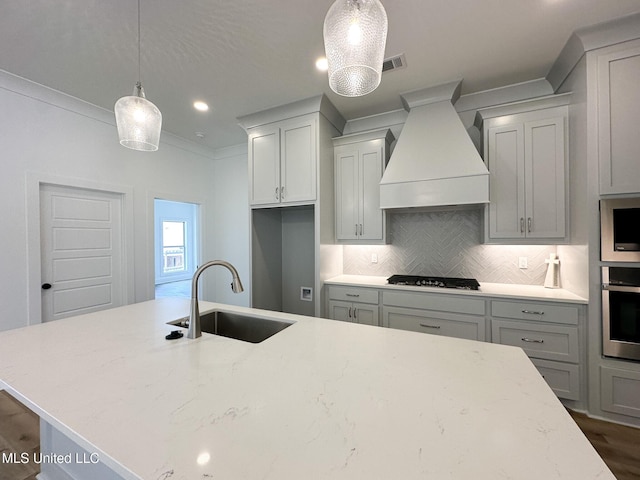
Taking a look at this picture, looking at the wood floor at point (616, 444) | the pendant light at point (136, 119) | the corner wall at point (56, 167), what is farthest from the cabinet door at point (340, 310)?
the corner wall at point (56, 167)

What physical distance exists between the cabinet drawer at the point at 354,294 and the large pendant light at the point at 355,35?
210cm

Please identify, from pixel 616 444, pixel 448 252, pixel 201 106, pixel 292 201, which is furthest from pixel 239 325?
pixel 616 444

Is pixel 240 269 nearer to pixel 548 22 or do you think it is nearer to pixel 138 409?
pixel 138 409

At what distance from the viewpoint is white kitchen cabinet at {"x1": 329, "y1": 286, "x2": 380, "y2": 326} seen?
8.83 ft

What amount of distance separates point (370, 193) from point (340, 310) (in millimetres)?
1356

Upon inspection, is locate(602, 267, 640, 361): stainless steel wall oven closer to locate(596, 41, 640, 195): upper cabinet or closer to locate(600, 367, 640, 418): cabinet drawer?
locate(600, 367, 640, 418): cabinet drawer

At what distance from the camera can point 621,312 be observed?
1854 millimetres

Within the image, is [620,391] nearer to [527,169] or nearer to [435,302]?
[435,302]

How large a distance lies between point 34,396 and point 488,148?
3.31 m

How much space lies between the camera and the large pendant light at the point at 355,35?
Answer: 36.3 inches

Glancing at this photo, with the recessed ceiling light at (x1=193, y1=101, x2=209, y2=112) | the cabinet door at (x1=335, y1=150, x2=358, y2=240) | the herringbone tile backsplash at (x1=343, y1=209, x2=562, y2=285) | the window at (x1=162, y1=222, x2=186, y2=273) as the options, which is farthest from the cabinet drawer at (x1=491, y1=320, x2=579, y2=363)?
the window at (x1=162, y1=222, x2=186, y2=273)

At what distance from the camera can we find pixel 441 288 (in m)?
2.46

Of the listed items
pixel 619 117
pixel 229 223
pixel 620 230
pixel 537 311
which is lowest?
pixel 537 311

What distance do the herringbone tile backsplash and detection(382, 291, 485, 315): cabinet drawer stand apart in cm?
58
